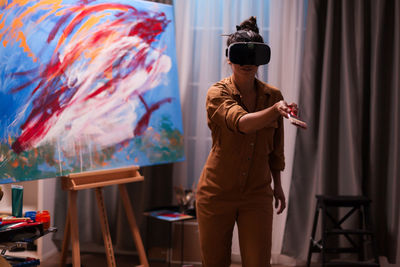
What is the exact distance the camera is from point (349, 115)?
316 centimetres

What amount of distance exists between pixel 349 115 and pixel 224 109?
1.86 metres

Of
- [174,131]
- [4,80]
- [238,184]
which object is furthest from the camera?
[174,131]

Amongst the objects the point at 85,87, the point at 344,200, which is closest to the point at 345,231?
the point at 344,200

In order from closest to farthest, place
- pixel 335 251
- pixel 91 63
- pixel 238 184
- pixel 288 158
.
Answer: pixel 238 184, pixel 91 63, pixel 335 251, pixel 288 158

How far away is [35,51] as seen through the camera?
7.02ft

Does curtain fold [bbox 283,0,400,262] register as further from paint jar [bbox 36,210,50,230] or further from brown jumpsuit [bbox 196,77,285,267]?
paint jar [bbox 36,210,50,230]

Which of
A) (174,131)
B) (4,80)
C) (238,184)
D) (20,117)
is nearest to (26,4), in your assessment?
(4,80)

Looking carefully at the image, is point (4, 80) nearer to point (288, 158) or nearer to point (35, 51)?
point (35, 51)

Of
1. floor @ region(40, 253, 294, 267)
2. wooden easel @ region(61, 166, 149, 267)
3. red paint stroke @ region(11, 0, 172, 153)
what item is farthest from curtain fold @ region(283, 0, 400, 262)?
wooden easel @ region(61, 166, 149, 267)

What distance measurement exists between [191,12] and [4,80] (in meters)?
1.72

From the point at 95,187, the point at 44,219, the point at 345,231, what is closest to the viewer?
the point at 44,219

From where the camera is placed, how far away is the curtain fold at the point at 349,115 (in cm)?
313

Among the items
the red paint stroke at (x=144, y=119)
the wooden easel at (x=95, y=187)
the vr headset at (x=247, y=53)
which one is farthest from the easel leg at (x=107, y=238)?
the vr headset at (x=247, y=53)

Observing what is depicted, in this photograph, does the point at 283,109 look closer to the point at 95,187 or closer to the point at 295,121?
the point at 295,121
